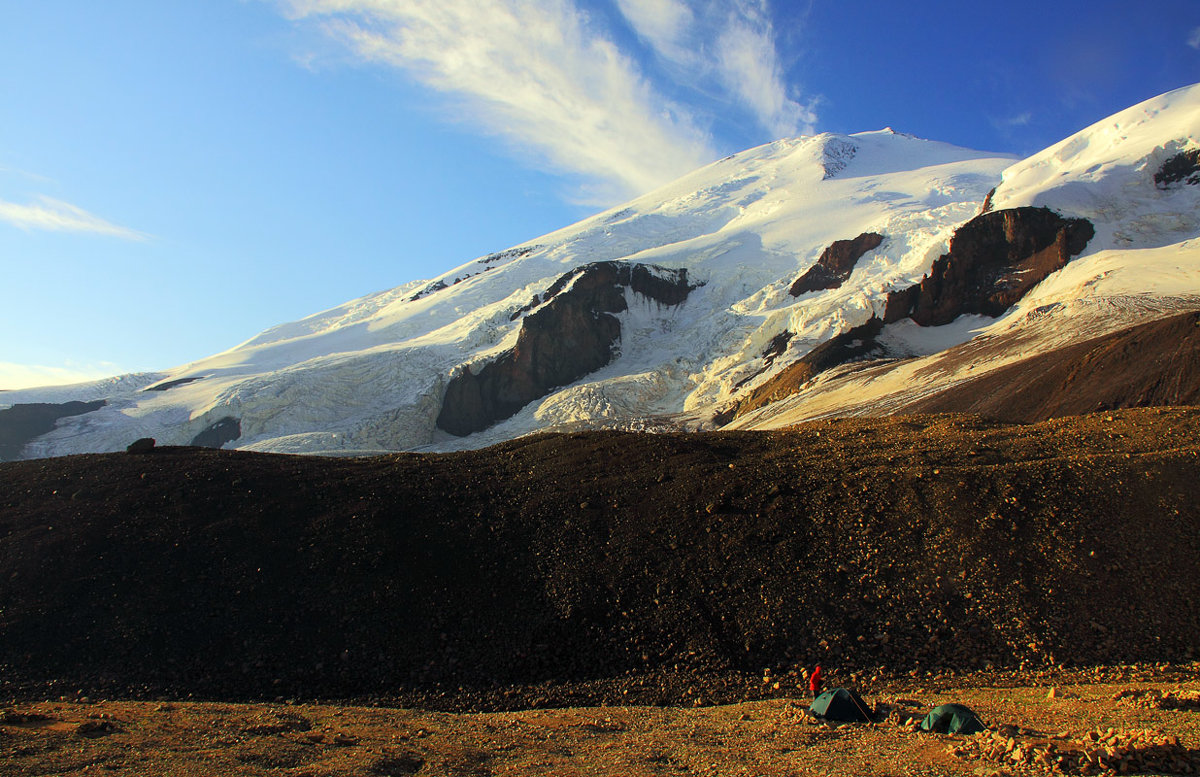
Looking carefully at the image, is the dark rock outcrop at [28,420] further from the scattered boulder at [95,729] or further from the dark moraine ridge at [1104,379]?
the dark moraine ridge at [1104,379]

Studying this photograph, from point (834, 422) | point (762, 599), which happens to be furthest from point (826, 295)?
point (762, 599)

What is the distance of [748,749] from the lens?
26.0 feet

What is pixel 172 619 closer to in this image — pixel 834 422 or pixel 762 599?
pixel 762 599

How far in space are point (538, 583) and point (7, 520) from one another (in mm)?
11188

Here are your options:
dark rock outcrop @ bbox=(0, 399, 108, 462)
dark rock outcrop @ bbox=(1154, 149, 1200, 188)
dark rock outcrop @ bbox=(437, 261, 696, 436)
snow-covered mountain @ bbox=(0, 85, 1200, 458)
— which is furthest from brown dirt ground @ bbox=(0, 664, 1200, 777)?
dark rock outcrop @ bbox=(0, 399, 108, 462)

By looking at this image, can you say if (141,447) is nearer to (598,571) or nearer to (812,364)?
(598,571)

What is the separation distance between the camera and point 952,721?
805 centimetres

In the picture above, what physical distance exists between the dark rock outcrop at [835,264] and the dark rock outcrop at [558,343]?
1345 cm

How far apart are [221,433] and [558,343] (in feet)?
104

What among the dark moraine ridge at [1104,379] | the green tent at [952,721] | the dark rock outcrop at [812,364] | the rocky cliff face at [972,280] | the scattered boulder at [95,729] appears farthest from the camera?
the rocky cliff face at [972,280]

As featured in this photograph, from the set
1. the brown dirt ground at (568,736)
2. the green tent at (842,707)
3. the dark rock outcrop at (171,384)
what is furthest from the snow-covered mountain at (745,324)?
the green tent at (842,707)

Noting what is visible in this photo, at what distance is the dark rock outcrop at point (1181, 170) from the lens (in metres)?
52.5

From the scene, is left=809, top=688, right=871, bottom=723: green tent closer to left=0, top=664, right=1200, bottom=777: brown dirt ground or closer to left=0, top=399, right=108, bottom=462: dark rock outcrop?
left=0, top=664, right=1200, bottom=777: brown dirt ground

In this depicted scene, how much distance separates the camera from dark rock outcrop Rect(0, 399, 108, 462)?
2259 inches
